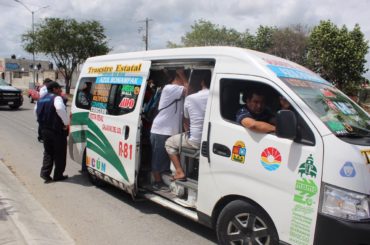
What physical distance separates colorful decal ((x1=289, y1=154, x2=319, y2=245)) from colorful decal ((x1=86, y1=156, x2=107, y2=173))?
3.49 metres

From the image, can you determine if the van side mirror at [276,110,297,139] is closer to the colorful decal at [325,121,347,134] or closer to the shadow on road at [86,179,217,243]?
the colorful decal at [325,121,347,134]

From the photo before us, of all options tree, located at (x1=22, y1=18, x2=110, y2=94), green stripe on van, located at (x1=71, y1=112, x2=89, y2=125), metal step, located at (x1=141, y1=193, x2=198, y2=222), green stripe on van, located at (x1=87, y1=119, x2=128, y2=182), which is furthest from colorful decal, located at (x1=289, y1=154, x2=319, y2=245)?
tree, located at (x1=22, y1=18, x2=110, y2=94)

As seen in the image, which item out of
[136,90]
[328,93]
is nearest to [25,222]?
[136,90]

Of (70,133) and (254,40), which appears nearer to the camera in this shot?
(70,133)

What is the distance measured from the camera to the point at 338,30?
26.4 metres

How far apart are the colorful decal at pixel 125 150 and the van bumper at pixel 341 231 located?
9.62 ft

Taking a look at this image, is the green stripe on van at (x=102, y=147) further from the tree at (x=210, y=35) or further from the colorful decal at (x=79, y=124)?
the tree at (x=210, y=35)

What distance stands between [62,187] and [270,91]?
4.25m

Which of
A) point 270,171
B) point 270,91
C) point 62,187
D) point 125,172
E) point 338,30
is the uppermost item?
point 338,30

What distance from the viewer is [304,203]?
3.42 m

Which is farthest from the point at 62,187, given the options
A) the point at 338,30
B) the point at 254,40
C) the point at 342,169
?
the point at 254,40

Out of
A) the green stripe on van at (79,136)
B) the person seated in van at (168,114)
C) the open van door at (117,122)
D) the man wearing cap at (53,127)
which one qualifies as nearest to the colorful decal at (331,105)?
the person seated in van at (168,114)

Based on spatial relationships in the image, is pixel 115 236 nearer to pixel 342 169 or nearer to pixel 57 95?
pixel 342 169

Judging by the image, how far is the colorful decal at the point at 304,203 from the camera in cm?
338
